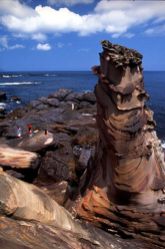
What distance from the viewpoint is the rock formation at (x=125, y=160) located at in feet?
19.2

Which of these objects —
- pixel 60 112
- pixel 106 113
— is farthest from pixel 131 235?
pixel 60 112

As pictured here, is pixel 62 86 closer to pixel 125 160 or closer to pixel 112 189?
pixel 112 189

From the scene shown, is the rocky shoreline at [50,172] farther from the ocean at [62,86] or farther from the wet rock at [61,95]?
the wet rock at [61,95]

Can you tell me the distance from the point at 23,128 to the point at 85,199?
15.9 m

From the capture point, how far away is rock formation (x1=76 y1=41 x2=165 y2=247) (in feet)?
19.2

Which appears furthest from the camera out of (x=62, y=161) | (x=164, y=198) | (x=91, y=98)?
(x=91, y=98)

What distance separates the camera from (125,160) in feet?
20.4

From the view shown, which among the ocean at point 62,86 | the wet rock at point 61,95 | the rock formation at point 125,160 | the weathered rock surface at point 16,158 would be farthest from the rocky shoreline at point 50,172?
the wet rock at point 61,95

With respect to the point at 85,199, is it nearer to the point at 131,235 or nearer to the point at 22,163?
the point at 131,235

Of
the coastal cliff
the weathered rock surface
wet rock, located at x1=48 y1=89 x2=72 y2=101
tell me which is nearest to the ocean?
wet rock, located at x1=48 y1=89 x2=72 y2=101

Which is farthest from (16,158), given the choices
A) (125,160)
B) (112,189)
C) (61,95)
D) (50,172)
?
(61,95)

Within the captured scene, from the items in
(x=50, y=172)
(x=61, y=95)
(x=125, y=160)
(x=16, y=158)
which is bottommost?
(x=50, y=172)

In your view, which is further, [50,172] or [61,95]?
[61,95]

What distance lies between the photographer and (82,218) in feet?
22.2
